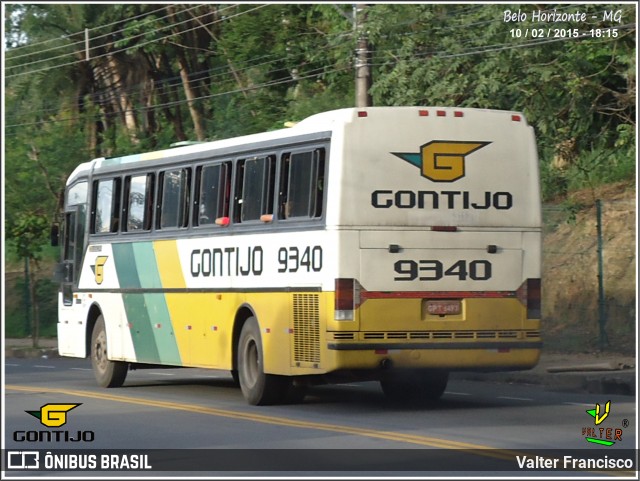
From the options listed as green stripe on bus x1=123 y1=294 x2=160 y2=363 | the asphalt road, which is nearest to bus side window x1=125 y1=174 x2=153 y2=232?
green stripe on bus x1=123 y1=294 x2=160 y2=363

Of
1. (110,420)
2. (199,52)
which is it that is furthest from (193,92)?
(110,420)

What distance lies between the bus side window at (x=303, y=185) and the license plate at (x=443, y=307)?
1.60m

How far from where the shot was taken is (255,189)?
18297 mm

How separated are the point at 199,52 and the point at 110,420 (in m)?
25.3

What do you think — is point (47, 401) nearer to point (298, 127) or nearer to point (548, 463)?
point (298, 127)

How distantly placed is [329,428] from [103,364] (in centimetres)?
821

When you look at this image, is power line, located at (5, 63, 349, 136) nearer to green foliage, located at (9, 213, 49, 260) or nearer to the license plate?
green foliage, located at (9, 213, 49, 260)

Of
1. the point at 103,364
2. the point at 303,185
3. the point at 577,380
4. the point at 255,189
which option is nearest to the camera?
the point at 303,185

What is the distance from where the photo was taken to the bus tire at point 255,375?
58.2 feet

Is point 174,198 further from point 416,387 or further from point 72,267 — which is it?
point 416,387

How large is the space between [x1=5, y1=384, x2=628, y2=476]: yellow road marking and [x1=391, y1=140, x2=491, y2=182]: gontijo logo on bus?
126 inches

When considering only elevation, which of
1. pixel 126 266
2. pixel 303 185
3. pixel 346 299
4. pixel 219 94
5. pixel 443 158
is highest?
pixel 219 94

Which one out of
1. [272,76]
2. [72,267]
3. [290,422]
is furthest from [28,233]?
[290,422]

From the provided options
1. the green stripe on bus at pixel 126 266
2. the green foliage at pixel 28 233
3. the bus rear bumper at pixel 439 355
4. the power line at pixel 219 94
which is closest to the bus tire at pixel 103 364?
the green stripe on bus at pixel 126 266
